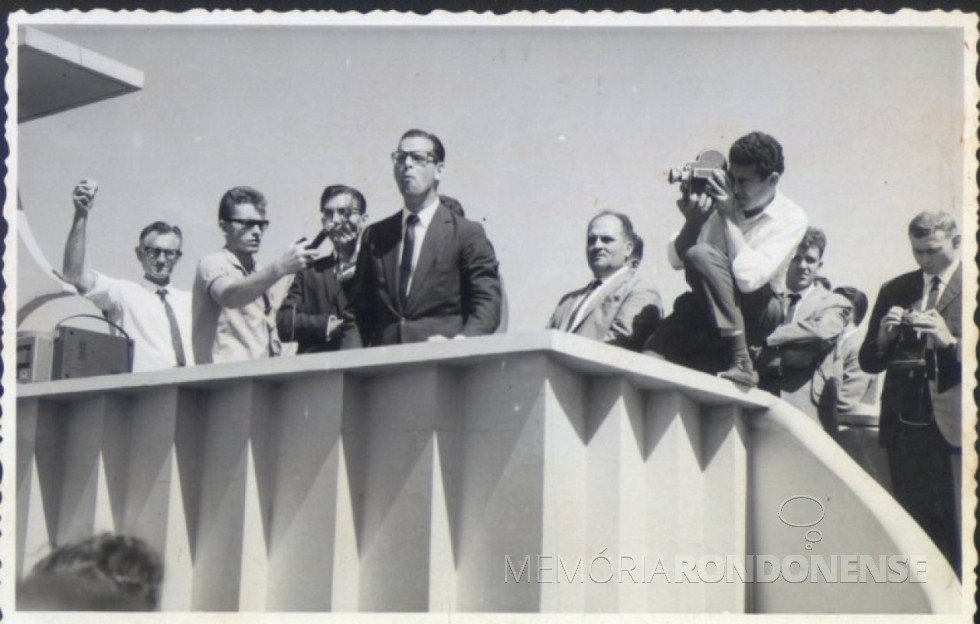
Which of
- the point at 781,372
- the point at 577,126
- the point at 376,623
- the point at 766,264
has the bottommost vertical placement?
the point at 376,623

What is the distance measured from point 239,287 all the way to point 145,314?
66 centimetres

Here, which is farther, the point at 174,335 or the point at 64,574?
the point at 174,335

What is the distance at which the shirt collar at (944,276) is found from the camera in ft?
29.5

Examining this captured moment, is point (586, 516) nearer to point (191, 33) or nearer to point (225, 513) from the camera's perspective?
point (225, 513)

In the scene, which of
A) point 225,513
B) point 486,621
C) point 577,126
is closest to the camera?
point 486,621

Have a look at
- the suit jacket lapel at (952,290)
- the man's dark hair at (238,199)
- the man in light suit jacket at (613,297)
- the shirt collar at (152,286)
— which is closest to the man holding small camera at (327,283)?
the man's dark hair at (238,199)

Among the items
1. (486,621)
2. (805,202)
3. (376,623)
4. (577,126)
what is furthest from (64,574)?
(805,202)

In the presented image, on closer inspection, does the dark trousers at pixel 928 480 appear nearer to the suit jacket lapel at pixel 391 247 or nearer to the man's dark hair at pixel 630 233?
the man's dark hair at pixel 630 233

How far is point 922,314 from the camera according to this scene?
9.00 metres

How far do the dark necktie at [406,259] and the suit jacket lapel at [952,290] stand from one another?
9.52ft

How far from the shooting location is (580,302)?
909cm

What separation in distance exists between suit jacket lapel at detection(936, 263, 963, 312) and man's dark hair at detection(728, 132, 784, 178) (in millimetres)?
1106

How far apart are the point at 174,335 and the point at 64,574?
155cm

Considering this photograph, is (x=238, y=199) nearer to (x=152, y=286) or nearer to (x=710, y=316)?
(x=152, y=286)
